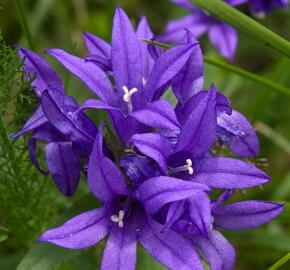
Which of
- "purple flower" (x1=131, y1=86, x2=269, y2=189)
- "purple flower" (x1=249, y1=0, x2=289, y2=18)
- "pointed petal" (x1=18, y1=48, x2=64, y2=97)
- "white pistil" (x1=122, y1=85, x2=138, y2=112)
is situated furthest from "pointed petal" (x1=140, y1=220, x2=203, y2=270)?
"purple flower" (x1=249, y1=0, x2=289, y2=18)

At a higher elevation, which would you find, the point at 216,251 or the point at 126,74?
the point at 126,74

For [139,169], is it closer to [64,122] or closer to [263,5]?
[64,122]

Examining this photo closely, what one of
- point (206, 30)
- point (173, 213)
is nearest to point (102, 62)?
point (173, 213)

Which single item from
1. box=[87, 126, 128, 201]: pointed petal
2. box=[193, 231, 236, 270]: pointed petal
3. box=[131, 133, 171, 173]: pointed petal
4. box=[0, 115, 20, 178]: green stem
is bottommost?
box=[193, 231, 236, 270]: pointed petal

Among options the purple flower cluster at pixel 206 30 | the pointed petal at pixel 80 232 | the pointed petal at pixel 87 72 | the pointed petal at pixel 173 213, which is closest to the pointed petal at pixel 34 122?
the pointed petal at pixel 87 72

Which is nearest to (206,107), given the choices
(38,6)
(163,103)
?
(163,103)

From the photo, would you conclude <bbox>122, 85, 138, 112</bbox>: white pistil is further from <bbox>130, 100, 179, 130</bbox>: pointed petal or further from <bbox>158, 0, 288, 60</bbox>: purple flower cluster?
<bbox>158, 0, 288, 60</bbox>: purple flower cluster

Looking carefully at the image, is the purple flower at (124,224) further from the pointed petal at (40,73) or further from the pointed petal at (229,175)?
the pointed petal at (40,73)
